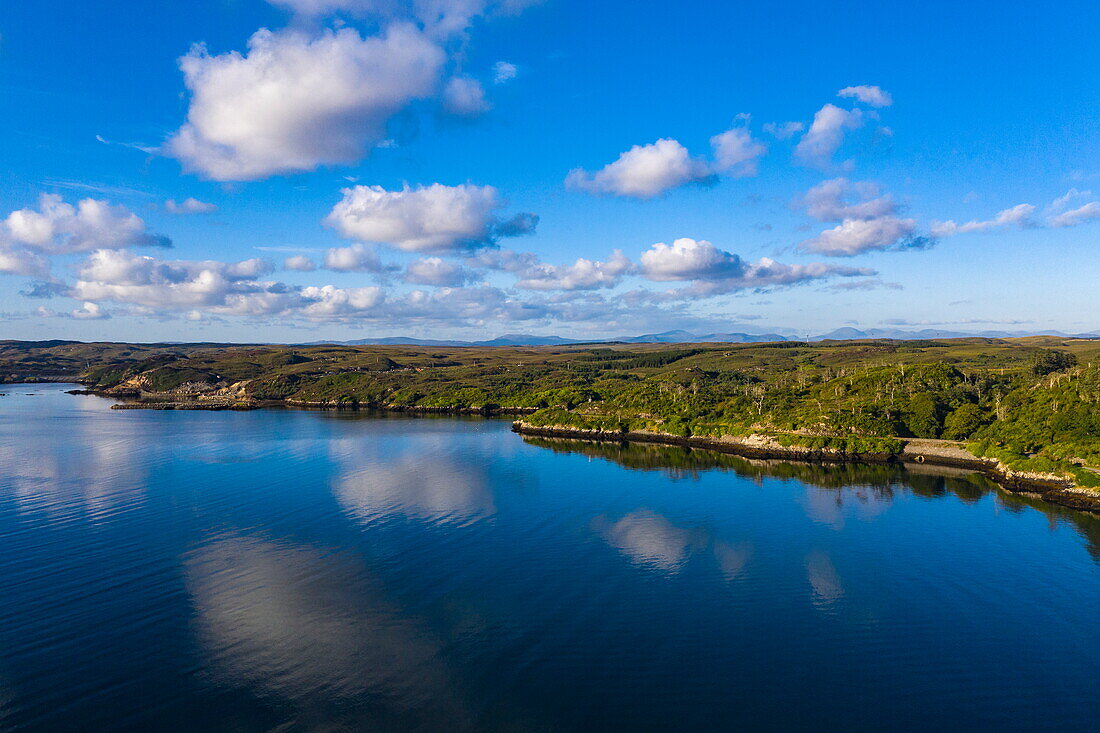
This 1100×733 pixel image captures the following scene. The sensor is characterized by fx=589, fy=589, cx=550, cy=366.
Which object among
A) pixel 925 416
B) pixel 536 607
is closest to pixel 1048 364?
pixel 925 416

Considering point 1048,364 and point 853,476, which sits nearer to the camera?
point 853,476

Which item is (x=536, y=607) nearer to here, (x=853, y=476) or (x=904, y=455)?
(x=853, y=476)

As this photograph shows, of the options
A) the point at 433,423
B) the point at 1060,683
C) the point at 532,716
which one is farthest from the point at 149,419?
the point at 1060,683

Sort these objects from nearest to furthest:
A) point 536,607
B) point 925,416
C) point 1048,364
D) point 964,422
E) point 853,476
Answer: point 536,607 < point 853,476 < point 964,422 < point 925,416 < point 1048,364

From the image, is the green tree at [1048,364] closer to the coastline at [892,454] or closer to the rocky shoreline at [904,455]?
the rocky shoreline at [904,455]

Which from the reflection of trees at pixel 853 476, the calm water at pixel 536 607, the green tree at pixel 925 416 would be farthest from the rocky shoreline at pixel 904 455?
the calm water at pixel 536 607

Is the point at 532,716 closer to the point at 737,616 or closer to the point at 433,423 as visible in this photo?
the point at 737,616
